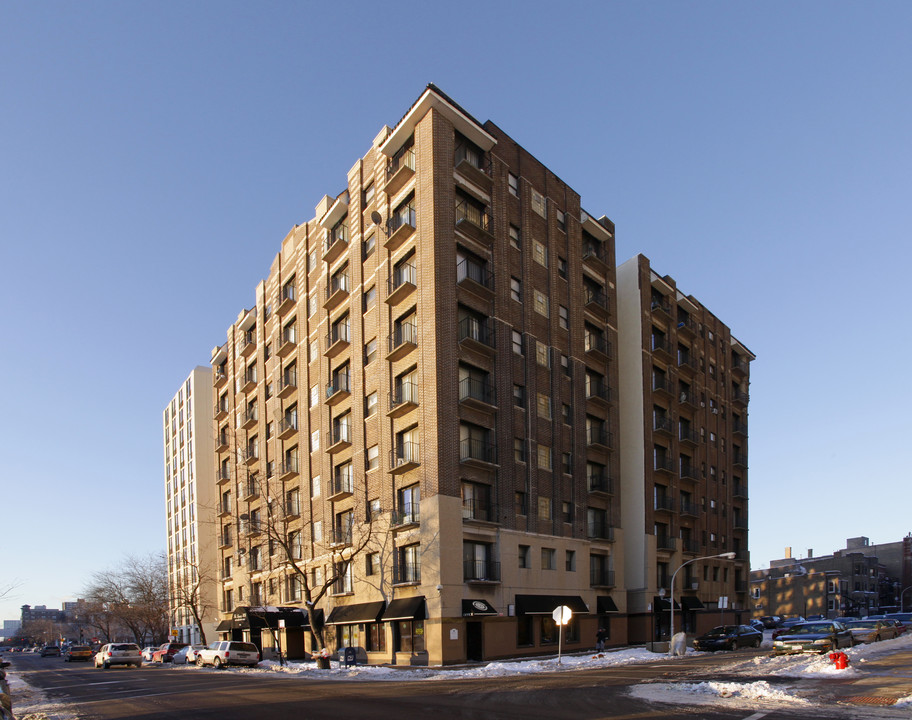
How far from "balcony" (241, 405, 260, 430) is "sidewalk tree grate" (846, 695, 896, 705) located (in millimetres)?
52934

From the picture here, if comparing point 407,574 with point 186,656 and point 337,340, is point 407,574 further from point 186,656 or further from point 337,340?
point 186,656

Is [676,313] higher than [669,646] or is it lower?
higher

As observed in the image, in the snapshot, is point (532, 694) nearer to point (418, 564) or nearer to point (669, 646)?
point (418, 564)

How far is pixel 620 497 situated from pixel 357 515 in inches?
791

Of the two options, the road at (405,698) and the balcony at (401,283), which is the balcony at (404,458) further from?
the road at (405,698)

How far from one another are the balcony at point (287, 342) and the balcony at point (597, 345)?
2171 cm

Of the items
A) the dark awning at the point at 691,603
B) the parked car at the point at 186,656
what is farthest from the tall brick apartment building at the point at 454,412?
the parked car at the point at 186,656

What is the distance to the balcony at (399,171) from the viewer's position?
43897 millimetres

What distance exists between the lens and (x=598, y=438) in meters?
52.2

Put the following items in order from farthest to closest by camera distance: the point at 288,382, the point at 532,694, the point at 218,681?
the point at 288,382 → the point at 218,681 → the point at 532,694

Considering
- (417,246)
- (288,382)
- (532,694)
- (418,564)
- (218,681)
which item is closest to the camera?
(532,694)

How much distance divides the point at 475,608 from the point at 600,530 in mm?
14968

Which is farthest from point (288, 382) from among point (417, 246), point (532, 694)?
point (532, 694)

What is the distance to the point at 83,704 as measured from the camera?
82.5 feet
